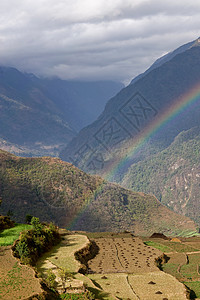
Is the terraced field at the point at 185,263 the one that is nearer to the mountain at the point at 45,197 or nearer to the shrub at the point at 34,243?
the shrub at the point at 34,243

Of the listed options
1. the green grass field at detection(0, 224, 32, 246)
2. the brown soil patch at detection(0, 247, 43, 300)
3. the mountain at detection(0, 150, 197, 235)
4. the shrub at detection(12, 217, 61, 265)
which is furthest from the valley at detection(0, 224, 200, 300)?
the mountain at detection(0, 150, 197, 235)

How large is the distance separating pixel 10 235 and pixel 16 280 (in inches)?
824

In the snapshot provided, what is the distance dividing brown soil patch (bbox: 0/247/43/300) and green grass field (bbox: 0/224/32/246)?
6.20 meters

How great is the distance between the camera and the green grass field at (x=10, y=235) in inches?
2298

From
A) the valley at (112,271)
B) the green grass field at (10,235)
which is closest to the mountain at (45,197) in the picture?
the valley at (112,271)

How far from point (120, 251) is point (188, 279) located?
17.0 m

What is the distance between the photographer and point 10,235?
207ft

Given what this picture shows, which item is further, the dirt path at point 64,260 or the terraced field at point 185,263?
the terraced field at point 185,263

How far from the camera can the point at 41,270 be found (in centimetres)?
5169

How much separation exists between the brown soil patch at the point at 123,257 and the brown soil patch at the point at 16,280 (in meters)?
14.9

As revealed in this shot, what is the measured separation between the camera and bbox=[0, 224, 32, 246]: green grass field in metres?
58.4

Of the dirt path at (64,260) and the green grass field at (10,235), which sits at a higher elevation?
the green grass field at (10,235)

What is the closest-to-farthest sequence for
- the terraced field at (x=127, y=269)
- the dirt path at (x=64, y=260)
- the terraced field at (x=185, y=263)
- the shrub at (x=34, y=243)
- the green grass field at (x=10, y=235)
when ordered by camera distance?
the dirt path at (x=64, y=260), the terraced field at (x=127, y=269), the shrub at (x=34, y=243), the green grass field at (x=10, y=235), the terraced field at (x=185, y=263)

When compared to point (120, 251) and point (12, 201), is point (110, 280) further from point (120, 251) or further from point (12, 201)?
point (12, 201)
